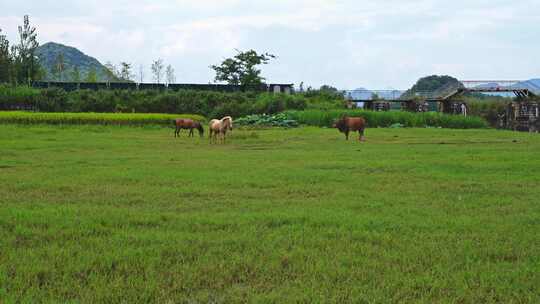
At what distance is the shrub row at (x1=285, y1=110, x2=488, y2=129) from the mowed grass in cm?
2155

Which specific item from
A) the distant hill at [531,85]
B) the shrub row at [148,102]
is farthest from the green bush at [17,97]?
the distant hill at [531,85]

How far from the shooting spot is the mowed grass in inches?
149

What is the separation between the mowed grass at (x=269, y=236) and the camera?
379 cm

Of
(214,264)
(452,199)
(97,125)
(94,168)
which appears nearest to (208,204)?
(214,264)

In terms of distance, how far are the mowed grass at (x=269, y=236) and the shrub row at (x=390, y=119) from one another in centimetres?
2155

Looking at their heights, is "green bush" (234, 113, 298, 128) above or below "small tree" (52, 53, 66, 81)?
below

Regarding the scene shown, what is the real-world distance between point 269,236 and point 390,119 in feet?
93.3

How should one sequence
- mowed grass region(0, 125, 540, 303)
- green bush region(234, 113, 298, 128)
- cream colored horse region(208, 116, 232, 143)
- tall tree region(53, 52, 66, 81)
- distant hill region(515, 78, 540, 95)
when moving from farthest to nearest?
tall tree region(53, 52, 66, 81), distant hill region(515, 78, 540, 95), green bush region(234, 113, 298, 128), cream colored horse region(208, 116, 232, 143), mowed grass region(0, 125, 540, 303)

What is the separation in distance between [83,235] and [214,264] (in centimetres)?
151

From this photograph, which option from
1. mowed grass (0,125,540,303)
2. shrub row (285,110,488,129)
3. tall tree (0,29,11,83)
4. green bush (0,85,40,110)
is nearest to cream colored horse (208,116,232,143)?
mowed grass (0,125,540,303)

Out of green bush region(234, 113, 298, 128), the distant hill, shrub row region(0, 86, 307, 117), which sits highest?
the distant hill

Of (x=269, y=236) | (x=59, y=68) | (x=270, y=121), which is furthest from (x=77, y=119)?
(x=59, y=68)

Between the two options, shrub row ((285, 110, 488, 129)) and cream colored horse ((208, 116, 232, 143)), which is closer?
cream colored horse ((208, 116, 232, 143))

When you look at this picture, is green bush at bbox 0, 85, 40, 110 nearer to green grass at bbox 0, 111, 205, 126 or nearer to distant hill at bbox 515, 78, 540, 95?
green grass at bbox 0, 111, 205, 126
